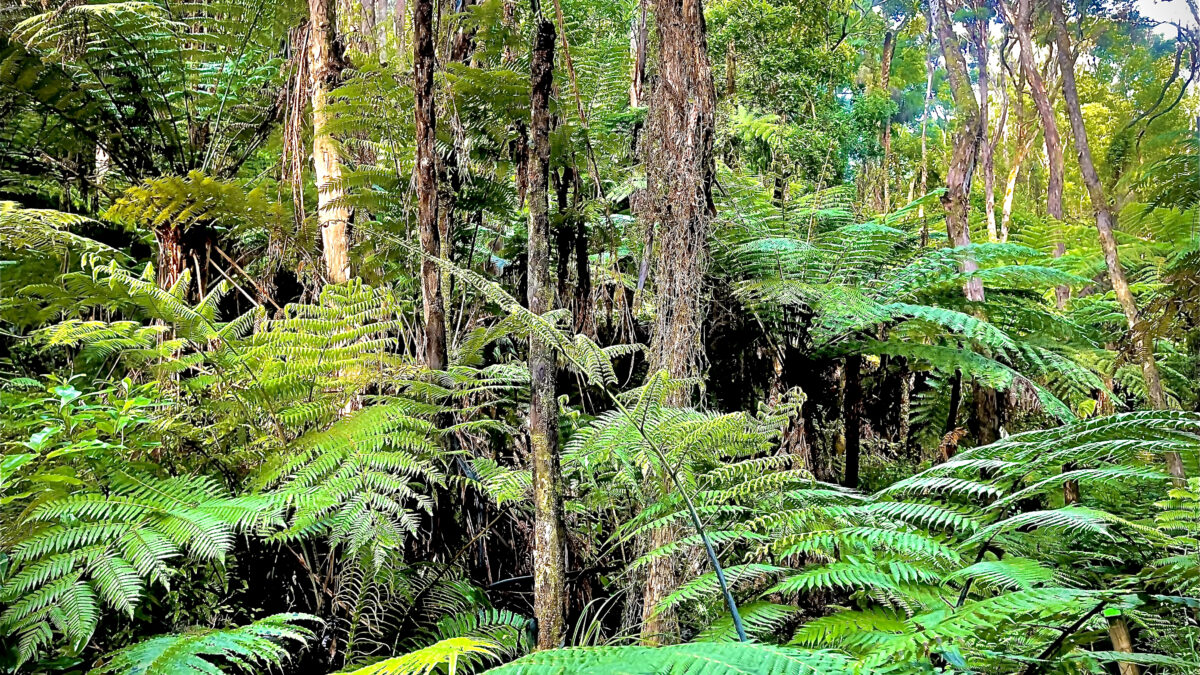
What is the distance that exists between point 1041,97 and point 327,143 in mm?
5553

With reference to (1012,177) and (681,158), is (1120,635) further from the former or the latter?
(1012,177)

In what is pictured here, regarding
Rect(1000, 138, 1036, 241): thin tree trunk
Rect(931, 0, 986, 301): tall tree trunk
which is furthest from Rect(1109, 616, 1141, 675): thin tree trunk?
Rect(1000, 138, 1036, 241): thin tree trunk

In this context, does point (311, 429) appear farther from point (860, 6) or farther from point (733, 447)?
point (860, 6)

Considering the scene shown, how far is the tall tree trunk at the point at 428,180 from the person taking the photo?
2.31 m

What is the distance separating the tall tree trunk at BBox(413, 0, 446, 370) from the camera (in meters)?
2.31

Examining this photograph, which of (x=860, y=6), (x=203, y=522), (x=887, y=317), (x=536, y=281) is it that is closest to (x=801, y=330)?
(x=887, y=317)

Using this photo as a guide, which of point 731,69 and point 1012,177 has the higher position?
point 731,69

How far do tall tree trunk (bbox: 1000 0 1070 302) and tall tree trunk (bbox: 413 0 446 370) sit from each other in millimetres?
4431

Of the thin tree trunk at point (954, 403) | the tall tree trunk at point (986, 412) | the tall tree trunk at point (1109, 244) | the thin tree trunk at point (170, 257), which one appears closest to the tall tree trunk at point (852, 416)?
the thin tree trunk at point (954, 403)

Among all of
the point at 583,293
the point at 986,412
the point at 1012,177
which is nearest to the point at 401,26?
the point at 583,293

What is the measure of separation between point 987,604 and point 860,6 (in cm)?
1290

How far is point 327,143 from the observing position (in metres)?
3.06

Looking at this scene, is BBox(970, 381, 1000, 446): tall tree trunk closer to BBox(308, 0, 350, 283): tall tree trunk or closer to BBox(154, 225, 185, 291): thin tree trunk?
BBox(308, 0, 350, 283): tall tree trunk

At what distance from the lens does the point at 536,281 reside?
6.02 feet
